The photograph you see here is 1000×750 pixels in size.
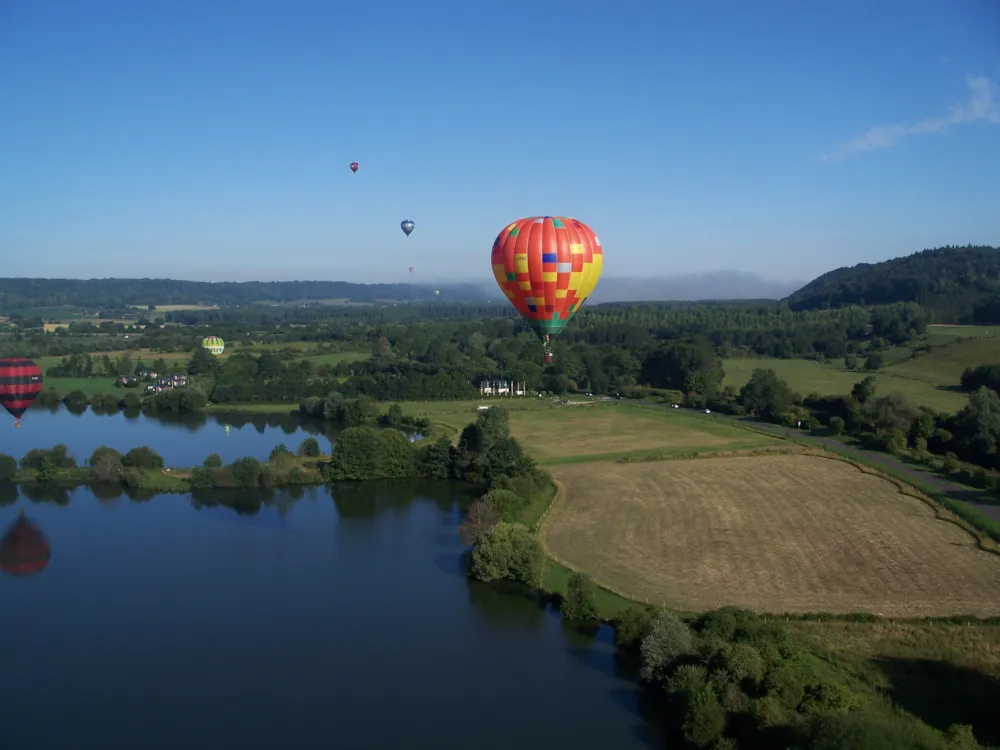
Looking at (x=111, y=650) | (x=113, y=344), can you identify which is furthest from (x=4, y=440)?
(x=113, y=344)

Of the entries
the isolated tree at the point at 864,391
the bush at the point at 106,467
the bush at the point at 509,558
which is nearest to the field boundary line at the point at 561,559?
the bush at the point at 509,558

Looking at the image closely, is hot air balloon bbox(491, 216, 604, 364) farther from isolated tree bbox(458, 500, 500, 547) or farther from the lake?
the lake

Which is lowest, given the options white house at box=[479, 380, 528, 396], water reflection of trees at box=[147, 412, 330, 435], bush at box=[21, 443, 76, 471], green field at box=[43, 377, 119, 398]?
water reflection of trees at box=[147, 412, 330, 435]

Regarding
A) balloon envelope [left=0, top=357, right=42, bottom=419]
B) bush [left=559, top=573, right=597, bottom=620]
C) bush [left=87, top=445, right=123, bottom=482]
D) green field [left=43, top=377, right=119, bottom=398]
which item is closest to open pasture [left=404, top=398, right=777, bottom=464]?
bush [left=559, top=573, right=597, bottom=620]

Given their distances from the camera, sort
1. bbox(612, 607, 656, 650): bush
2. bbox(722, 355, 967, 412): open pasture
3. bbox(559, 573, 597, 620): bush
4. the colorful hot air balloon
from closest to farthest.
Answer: bbox(612, 607, 656, 650): bush, bbox(559, 573, 597, 620): bush, bbox(722, 355, 967, 412): open pasture, the colorful hot air balloon

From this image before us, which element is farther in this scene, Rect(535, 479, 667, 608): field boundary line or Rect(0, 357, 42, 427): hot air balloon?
Rect(0, 357, 42, 427): hot air balloon

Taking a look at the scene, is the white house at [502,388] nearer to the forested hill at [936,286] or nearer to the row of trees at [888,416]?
the row of trees at [888,416]

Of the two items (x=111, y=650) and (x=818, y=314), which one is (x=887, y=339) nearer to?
(x=818, y=314)

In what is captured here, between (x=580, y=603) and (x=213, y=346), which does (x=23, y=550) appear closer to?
(x=580, y=603)
